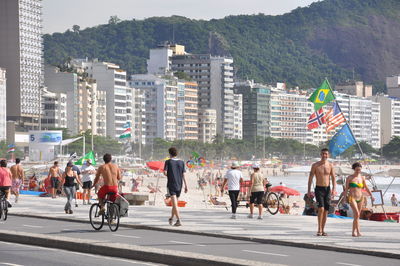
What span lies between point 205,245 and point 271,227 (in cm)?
420

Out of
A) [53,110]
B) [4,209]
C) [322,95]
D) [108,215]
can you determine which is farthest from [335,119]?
[53,110]

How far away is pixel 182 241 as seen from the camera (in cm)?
1797

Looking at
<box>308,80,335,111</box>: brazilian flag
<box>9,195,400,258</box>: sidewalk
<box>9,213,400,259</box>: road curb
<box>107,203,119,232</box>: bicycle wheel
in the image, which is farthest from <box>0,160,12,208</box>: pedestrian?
<box>308,80,335,111</box>: brazilian flag

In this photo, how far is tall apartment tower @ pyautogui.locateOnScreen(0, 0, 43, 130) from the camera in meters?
169

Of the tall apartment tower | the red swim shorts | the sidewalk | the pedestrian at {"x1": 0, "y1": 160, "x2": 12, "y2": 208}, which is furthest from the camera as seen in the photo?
the tall apartment tower

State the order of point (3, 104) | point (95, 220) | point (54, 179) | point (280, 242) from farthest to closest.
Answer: point (3, 104), point (54, 179), point (95, 220), point (280, 242)

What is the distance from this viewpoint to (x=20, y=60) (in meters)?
172

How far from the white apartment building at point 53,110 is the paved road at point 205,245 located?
15626 centimetres

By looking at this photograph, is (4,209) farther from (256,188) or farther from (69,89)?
(69,89)

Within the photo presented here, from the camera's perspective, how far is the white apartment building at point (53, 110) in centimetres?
17675

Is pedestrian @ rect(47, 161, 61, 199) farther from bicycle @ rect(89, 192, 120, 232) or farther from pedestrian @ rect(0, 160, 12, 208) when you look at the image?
bicycle @ rect(89, 192, 120, 232)

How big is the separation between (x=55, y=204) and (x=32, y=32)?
14978 centimetres

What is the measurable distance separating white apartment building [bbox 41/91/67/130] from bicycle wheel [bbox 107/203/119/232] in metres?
157

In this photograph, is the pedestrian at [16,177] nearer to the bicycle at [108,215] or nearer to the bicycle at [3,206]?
the bicycle at [3,206]
